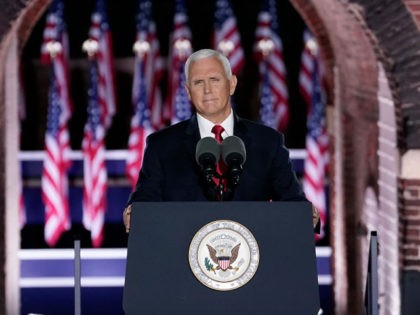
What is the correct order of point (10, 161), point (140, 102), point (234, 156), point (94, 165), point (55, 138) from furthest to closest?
point (140, 102), point (94, 165), point (55, 138), point (10, 161), point (234, 156)

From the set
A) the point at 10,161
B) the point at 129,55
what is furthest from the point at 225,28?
the point at 10,161

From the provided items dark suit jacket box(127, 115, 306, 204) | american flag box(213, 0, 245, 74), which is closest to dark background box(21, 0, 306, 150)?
american flag box(213, 0, 245, 74)

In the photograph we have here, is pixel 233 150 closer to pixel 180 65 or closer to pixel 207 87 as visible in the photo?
pixel 207 87

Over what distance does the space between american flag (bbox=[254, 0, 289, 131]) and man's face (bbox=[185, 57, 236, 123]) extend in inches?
320

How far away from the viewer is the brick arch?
7.94m

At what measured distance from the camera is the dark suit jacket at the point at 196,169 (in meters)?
4.07

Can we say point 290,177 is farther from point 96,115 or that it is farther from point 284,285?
point 96,115

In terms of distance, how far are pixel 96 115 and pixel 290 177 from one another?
813cm

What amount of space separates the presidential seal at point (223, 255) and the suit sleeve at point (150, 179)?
1.80 ft

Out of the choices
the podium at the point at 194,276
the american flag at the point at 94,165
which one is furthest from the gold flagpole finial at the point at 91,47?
the podium at the point at 194,276

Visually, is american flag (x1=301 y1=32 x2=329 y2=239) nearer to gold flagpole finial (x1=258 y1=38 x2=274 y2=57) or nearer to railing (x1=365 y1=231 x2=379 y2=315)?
gold flagpole finial (x1=258 y1=38 x2=274 y2=57)

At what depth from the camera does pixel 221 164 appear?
3.76 metres

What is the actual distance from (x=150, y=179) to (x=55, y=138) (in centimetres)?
775

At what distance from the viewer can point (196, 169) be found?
161 inches
